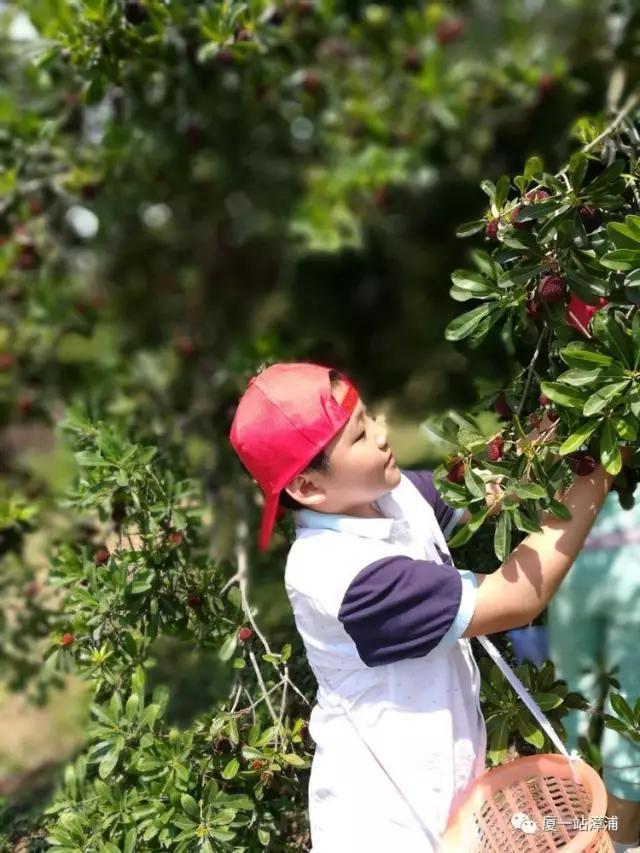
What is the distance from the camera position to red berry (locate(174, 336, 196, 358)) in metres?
5.06

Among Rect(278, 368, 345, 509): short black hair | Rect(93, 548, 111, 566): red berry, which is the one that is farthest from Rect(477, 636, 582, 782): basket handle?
Rect(93, 548, 111, 566): red berry

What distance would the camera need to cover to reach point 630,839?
2152mm

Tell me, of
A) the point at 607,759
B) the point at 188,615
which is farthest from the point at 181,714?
the point at 607,759

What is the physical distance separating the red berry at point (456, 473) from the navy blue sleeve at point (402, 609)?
226 millimetres

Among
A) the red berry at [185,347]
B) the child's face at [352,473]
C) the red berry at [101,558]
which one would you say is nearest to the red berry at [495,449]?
the child's face at [352,473]

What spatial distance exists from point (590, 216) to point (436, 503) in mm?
627

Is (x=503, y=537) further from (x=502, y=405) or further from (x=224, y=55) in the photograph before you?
(x=224, y=55)

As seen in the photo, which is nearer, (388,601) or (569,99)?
(388,601)

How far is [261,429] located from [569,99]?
130 inches

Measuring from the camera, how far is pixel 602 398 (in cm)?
156

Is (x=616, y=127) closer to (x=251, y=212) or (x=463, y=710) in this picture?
(x=463, y=710)

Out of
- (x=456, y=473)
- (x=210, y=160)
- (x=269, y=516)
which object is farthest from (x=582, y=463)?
(x=210, y=160)

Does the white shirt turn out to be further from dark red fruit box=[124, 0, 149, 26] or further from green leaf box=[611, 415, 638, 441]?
dark red fruit box=[124, 0, 149, 26]

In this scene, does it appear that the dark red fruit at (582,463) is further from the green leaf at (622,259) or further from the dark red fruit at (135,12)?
Answer: the dark red fruit at (135,12)
